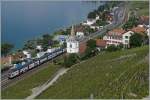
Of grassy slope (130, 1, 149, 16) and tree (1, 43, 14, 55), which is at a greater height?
grassy slope (130, 1, 149, 16)

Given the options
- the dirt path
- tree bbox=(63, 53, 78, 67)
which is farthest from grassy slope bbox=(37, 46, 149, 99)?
tree bbox=(63, 53, 78, 67)

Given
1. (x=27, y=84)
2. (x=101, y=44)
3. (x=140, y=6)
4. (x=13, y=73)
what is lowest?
(x=27, y=84)

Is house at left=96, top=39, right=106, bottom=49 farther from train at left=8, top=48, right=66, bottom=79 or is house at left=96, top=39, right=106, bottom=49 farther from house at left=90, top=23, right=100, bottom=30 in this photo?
house at left=90, top=23, right=100, bottom=30

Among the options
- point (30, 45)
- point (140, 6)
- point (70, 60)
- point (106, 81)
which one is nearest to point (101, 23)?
point (30, 45)

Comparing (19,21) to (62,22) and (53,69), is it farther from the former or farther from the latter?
(53,69)

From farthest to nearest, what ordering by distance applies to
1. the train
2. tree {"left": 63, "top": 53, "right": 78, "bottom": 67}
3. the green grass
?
tree {"left": 63, "top": 53, "right": 78, "bottom": 67}
the train
the green grass

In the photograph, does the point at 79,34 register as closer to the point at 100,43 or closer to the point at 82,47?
the point at 100,43

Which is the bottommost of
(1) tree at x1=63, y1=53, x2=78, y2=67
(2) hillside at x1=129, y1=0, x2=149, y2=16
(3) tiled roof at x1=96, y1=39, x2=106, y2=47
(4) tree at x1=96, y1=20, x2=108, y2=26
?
(1) tree at x1=63, y1=53, x2=78, y2=67
